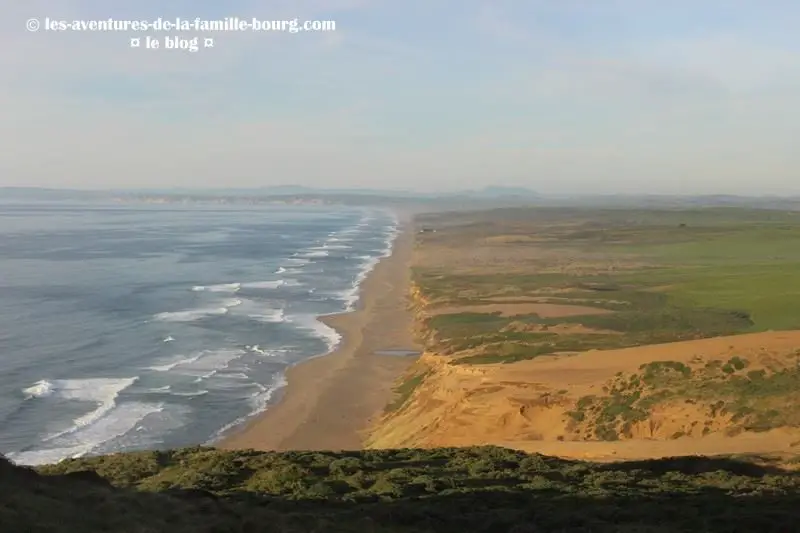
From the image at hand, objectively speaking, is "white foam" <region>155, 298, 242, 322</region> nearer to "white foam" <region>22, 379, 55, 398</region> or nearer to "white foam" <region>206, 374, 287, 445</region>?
"white foam" <region>22, 379, 55, 398</region>

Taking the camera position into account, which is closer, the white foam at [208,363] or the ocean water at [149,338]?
the ocean water at [149,338]

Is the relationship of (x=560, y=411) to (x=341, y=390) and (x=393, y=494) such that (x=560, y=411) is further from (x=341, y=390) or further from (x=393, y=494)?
(x=393, y=494)

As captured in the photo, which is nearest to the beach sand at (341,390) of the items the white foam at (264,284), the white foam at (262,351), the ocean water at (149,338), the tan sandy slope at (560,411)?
the ocean water at (149,338)

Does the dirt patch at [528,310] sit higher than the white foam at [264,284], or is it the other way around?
the dirt patch at [528,310]

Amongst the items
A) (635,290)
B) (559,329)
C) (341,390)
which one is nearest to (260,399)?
(341,390)

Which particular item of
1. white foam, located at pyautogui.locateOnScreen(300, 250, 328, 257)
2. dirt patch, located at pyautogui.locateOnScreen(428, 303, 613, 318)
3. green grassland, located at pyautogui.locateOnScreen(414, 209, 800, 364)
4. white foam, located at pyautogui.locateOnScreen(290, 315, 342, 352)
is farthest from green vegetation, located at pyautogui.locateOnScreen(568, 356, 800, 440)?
white foam, located at pyautogui.locateOnScreen(300, 250, 328, 257)

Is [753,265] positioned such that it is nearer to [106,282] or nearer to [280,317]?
[280,317]

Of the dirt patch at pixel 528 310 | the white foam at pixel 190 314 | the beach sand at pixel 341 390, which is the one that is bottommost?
the beach sand at pixel 341 390

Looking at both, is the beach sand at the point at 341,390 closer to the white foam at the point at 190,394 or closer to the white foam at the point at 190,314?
the white foam at the point at 190,394

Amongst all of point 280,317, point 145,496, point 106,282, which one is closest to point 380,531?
point 145,496
